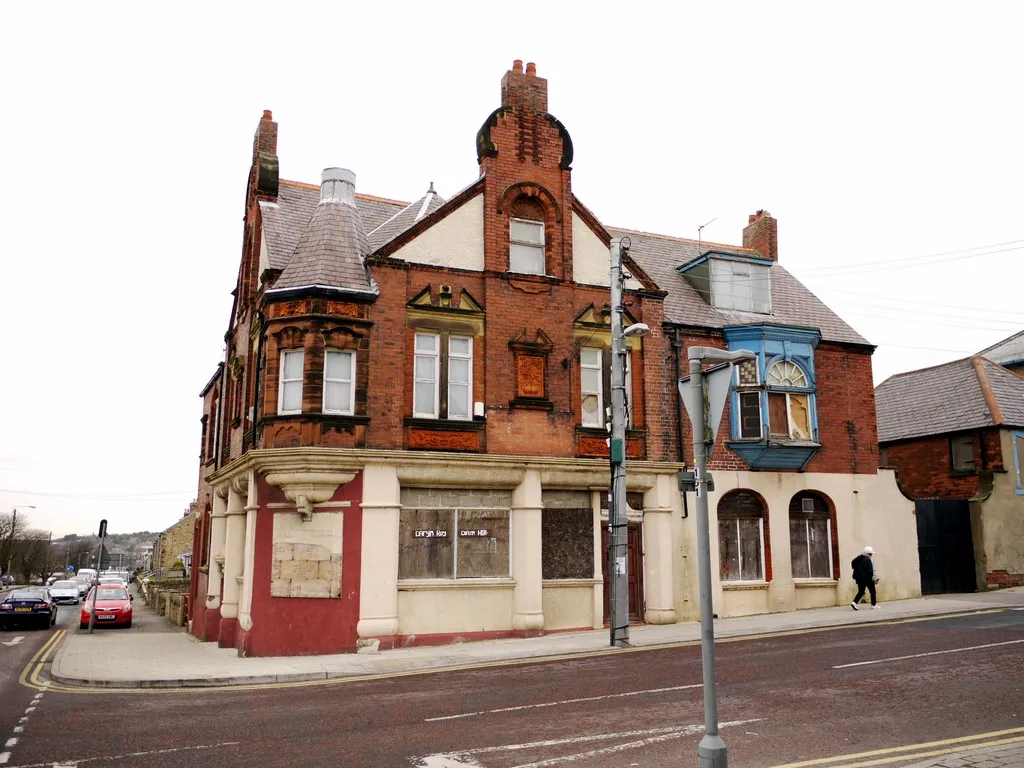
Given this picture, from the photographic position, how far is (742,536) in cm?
2180

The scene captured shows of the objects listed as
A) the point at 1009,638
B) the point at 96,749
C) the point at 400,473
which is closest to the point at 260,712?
the point at 96,749

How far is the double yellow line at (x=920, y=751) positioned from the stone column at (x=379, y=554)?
1110 cm

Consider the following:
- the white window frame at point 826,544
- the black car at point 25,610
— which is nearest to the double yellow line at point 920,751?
the white window frame at point 826,544

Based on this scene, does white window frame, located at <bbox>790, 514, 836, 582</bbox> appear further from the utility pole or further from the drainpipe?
the utility pole

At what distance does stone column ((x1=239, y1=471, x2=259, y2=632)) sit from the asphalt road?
4359 millimetres

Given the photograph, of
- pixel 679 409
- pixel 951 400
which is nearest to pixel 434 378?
pixel 679 409

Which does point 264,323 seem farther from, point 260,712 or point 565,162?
point 260,712

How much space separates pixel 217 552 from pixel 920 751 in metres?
18.9

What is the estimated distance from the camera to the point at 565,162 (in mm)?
21219

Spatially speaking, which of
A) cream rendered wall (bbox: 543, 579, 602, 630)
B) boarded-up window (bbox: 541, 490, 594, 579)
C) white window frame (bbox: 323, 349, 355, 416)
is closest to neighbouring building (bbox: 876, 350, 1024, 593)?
boarded-up window (bbox: 541, 490, 594, 579)

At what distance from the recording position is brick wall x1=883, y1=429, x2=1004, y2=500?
25859mm

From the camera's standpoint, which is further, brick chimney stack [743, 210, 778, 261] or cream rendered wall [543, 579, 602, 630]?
brick chimney stack [743, 210, 778, 261]

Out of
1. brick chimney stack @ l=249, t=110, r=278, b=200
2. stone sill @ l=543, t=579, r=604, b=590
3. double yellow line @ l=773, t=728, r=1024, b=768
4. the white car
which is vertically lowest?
the white car

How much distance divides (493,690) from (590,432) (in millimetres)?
9194
